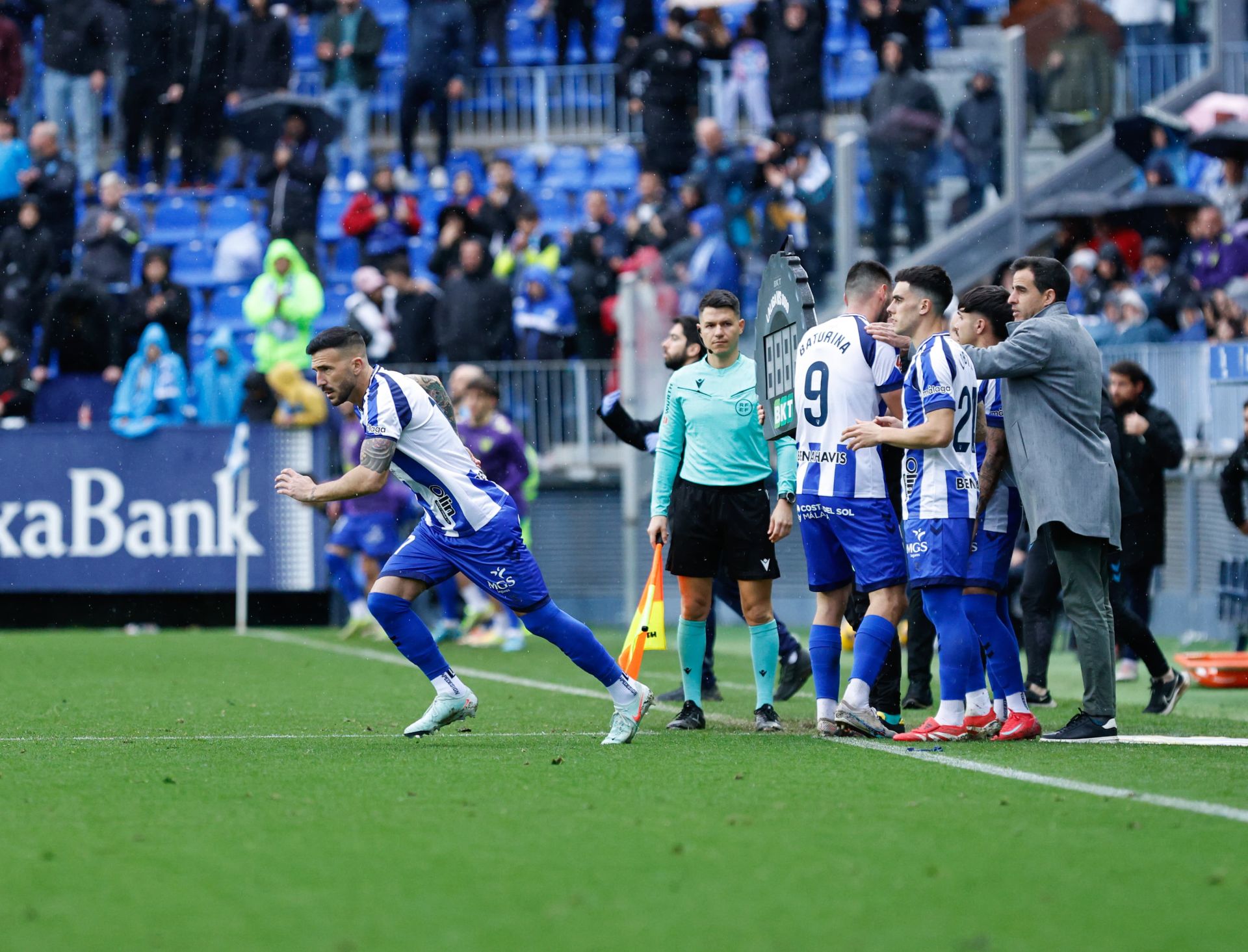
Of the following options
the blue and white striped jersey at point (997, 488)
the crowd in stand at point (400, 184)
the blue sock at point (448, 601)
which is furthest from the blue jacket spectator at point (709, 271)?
the blue and white striped jersey at point (997, 488)

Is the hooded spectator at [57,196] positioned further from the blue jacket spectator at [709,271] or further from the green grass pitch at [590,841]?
the green grass pitch at [590,841]

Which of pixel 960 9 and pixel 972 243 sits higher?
pixel 960 9

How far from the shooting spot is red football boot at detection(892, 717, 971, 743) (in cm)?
837

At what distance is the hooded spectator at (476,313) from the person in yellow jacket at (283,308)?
150 centimetres

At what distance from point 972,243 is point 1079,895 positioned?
49.9ft

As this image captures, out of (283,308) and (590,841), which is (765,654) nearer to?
(590,841)

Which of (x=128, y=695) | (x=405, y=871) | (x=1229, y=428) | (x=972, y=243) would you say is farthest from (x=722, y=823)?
(x=972, y=243)

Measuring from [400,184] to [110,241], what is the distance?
407 cm

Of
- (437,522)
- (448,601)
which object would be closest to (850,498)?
(437,522)

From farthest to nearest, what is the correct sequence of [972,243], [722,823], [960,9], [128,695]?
1. [960,9]
2. [972,243]
3. [128,695]
4. [722,823]

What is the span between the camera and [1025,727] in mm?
8602

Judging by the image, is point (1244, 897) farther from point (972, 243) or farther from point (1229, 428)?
point (972, 243)

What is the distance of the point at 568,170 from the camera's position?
78.7ft

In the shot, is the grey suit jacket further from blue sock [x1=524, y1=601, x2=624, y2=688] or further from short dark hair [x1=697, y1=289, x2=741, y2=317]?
blue sock [x1=524, y1=601, x2=624, y2=688]
